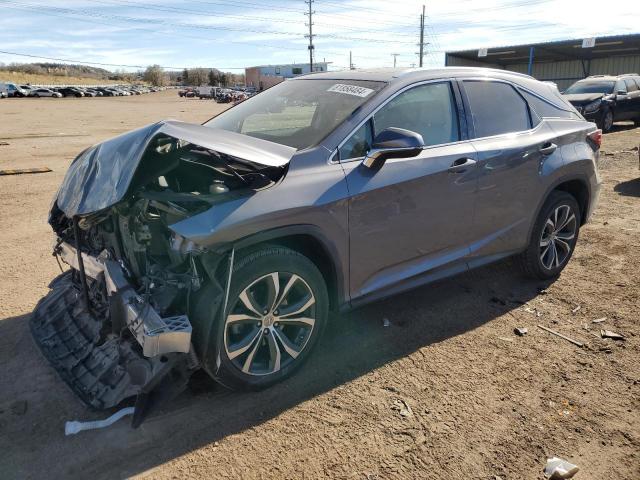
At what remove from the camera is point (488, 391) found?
3158mm

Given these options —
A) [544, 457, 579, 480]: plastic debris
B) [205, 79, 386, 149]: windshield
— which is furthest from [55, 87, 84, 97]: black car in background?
[544, 457, 579, 480]: plastic debris

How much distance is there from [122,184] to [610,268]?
458 centimetres

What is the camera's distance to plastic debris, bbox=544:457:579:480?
2.48 metres

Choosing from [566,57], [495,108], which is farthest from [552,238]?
[566,57]

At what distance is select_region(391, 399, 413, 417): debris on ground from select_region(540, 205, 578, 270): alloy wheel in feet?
7.70

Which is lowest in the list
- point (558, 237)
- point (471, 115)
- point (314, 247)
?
point (558, 237)

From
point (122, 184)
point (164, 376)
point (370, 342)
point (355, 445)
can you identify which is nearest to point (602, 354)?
point (370, 342)

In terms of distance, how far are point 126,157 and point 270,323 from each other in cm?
129

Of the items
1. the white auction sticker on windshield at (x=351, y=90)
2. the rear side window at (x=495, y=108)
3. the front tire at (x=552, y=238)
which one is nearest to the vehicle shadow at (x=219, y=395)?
the front tire at (x=552, y=238)

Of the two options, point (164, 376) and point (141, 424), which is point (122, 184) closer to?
point (164, 376)

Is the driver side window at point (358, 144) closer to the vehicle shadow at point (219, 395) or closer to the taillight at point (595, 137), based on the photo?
the vehicle shadow at point (219, 395)

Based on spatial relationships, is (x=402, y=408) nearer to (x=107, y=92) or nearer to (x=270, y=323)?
(x=270, y=323)

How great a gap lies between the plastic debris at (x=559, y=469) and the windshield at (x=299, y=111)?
2.26 metres

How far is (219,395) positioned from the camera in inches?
123
